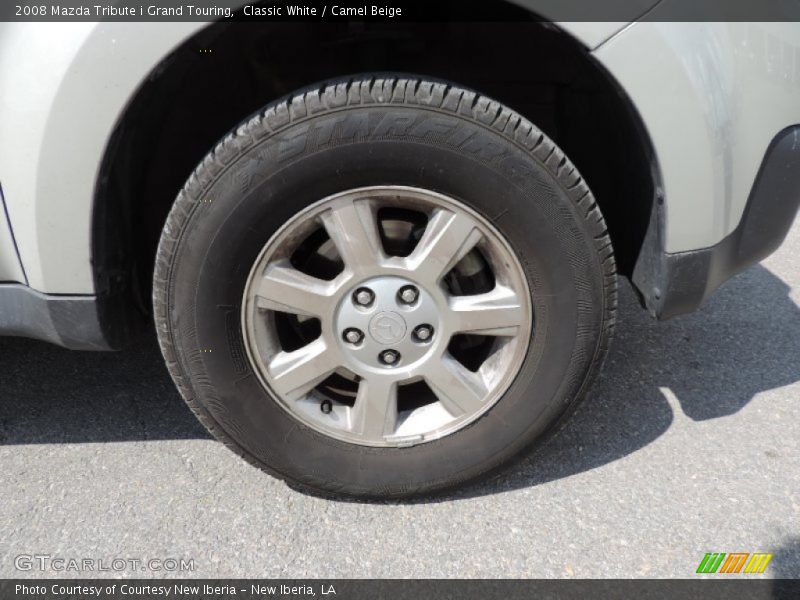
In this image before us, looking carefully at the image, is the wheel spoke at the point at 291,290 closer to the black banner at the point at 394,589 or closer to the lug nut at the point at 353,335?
the lug nut at the point at 353,335

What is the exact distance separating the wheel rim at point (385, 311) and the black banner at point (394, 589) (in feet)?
1.20

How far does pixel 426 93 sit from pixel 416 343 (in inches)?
24.1

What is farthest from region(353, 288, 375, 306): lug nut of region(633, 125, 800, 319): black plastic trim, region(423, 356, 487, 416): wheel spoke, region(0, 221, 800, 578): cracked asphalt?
region(633, 125, 800, 319): black plastic trim

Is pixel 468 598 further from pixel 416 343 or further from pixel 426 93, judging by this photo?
pixel 426 93

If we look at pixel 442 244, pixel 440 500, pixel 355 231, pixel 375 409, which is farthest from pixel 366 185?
pixel 440 500

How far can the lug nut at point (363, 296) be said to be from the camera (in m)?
1.70

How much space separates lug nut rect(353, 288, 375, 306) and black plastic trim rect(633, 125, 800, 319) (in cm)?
75

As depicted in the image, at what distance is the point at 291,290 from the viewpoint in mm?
1688

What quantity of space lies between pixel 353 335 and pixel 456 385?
0.99 ft

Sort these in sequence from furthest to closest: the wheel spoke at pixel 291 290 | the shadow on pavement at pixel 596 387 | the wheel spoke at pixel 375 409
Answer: the shadow on pavement at pixel 596 387, the wheel spoke at pixel 375 409, the wheel spoke at pixel 291 290

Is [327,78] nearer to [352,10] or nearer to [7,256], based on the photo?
[352,10]

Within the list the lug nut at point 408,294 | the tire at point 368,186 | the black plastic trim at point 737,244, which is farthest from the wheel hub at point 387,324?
the black plastic trim at point 737,244

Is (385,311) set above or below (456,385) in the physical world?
above

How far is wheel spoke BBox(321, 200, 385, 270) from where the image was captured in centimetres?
163
